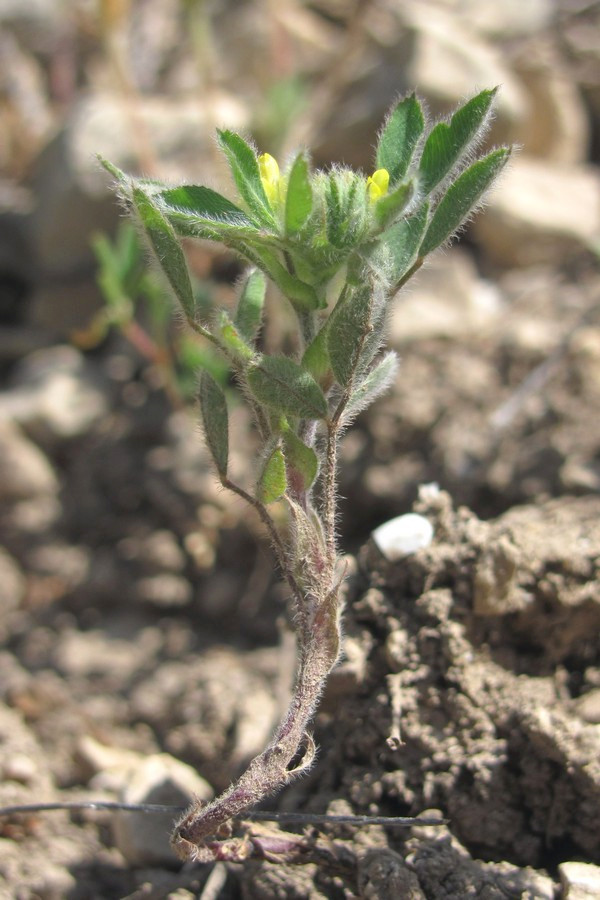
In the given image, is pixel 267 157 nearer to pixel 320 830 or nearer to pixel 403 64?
pixel 320 830

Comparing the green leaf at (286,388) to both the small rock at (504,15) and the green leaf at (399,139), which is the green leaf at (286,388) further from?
the small rock at (504,15)

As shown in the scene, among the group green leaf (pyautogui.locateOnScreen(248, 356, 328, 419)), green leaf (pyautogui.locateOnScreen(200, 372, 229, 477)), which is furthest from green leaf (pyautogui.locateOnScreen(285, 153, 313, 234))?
green leaf (pyautogui.locateOnScreen(200, 372, 229, 477))

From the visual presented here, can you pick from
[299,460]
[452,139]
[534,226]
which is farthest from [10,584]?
[534,226]

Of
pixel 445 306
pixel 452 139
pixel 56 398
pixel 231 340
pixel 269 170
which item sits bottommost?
pixel 231 340

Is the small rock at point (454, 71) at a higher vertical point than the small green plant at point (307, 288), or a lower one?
higher

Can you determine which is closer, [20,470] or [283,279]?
[283,279]

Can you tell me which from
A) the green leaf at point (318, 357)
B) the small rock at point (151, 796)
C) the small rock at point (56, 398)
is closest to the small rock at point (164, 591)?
the small rock at point (56, 398)

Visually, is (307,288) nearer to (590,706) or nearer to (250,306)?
(250,306)
